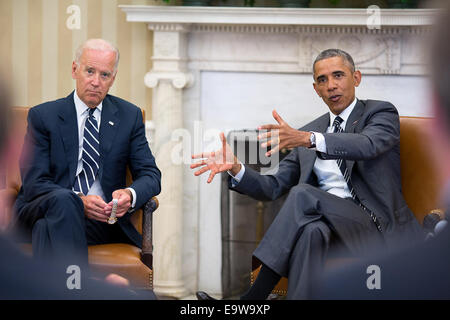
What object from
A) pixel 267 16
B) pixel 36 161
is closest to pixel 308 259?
pixel 36 161

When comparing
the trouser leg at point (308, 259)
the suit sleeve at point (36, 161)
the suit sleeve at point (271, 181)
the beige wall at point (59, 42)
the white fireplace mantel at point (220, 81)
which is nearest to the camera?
the trouser leg at point (308, 259)

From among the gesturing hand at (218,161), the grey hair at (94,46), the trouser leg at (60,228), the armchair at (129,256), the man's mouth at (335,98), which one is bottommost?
the armchair at (129,256)

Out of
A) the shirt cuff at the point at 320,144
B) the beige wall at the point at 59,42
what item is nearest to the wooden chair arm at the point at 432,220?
the shirt cuff at the point at 320,144

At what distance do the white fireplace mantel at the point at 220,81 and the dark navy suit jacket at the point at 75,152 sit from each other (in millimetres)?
1136

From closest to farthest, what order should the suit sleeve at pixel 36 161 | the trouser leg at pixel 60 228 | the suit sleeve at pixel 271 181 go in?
the trouser leg at pixel 60 228 → the suit sleeve at pixel 36 161 → the suit sleeve at pixel 271 181

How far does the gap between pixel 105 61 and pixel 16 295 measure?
933 mm

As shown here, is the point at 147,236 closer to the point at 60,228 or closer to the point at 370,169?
the point at 60,228

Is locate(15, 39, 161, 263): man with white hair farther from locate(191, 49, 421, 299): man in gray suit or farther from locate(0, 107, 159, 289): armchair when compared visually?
locate(191, 49, 421, 299): man in gray suit

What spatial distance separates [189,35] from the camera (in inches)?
138

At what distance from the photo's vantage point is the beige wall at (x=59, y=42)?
11.4 ft

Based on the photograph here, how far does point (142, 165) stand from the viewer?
230 cm

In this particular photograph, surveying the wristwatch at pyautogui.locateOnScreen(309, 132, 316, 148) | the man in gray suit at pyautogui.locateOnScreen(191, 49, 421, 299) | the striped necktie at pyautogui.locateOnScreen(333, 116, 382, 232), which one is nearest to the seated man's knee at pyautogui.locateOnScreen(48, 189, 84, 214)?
the man in gray suit at pyautogui.locateOnScreen(191, 49, 421, 299)

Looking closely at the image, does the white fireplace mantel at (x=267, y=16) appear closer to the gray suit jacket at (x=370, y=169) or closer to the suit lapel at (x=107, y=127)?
the gray suit jacket at (x=370, y=169)

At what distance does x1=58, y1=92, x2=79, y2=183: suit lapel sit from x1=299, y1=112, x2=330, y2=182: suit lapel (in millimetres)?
808
